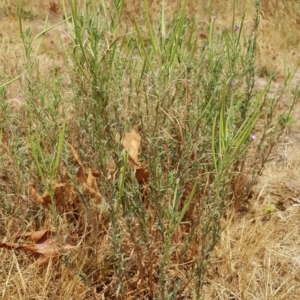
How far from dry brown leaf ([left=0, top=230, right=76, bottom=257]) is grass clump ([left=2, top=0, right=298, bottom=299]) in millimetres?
50

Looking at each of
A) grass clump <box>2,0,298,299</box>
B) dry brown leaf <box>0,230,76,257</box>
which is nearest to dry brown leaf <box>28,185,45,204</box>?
grass clump <box>2,0,298,299</box>

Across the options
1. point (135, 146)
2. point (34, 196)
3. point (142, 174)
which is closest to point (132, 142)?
point (135, 146)

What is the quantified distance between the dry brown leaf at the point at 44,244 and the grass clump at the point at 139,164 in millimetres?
50

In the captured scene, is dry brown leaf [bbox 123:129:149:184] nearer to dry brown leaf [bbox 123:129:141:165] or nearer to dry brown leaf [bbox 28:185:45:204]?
dry brown leaf [bbox 123:129:141:165]

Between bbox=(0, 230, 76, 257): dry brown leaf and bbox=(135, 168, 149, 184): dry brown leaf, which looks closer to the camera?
bbox=(0, 230, 76, 257): dry brown leaf

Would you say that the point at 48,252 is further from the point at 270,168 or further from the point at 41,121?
the point at 270,168

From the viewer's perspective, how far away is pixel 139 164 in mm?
1655

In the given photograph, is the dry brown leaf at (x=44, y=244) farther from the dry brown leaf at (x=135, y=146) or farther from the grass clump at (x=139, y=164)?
the dry brown leaf at (x=135, y=146)

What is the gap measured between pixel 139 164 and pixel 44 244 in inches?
18.6

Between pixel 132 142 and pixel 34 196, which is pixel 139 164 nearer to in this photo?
pixel 132 142

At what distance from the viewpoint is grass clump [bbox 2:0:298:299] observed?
1.11 m

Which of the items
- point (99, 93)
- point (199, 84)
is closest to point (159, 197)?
point (99, 93)

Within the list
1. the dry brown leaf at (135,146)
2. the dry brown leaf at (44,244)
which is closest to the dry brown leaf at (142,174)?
the dry brown leaf at (135,146)

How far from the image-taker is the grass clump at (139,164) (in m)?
1.11
